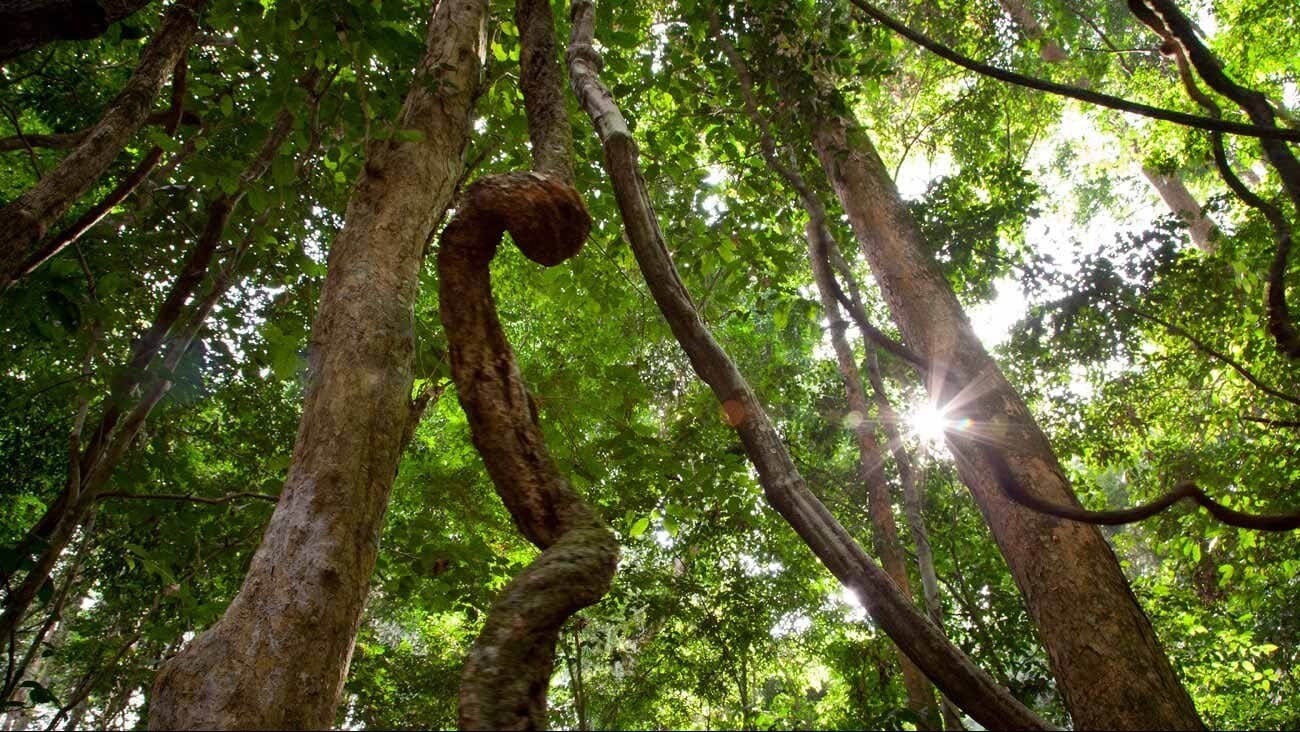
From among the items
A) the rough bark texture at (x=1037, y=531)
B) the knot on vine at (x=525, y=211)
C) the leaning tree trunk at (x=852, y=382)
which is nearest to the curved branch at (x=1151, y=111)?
the knot on vine at (x=525, y=211)

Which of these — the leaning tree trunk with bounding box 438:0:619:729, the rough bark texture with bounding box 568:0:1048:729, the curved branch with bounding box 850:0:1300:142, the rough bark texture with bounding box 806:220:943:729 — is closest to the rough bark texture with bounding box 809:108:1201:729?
the rough bark texture with bounding box 806:220:943:729

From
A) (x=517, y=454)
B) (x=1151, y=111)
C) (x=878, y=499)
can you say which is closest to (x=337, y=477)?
(x=517, y=454)

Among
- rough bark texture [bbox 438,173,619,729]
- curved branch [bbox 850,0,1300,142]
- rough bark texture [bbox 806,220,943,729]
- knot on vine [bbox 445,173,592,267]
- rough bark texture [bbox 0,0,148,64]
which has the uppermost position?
rough bark texture [bbox 806,220,943,729]

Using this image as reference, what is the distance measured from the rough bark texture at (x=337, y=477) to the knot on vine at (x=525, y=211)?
51 cm

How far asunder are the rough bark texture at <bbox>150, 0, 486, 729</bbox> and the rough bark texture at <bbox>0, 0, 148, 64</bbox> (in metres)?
0.87

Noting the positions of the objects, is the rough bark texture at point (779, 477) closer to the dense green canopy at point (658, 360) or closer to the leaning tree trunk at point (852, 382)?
the dense green canopy at point (658, 360)

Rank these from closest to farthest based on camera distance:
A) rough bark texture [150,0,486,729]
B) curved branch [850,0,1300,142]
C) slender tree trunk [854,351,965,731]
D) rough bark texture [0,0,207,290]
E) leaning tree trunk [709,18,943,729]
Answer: rough bark texture [150,0,486,729], curved branch [850,0,1300,142], rough bark texture [0,0,207,290], leaning tree trunk [709,18,943,729], slender tree trunk [854,351,965,731]

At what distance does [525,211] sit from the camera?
127 centimetres

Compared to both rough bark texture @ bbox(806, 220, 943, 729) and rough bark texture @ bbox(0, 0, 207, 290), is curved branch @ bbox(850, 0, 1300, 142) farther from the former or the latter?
rough bark texture @ bbox(806, 220, 943, 729)

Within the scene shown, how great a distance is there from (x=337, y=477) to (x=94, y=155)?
219cm

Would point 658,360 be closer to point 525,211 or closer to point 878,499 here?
point 878,499

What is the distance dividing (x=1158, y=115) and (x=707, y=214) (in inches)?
141

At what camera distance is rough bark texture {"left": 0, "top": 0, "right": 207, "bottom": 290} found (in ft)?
7.17

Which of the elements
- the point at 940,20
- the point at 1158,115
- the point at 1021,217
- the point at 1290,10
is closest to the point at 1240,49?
the point at 1290,10
